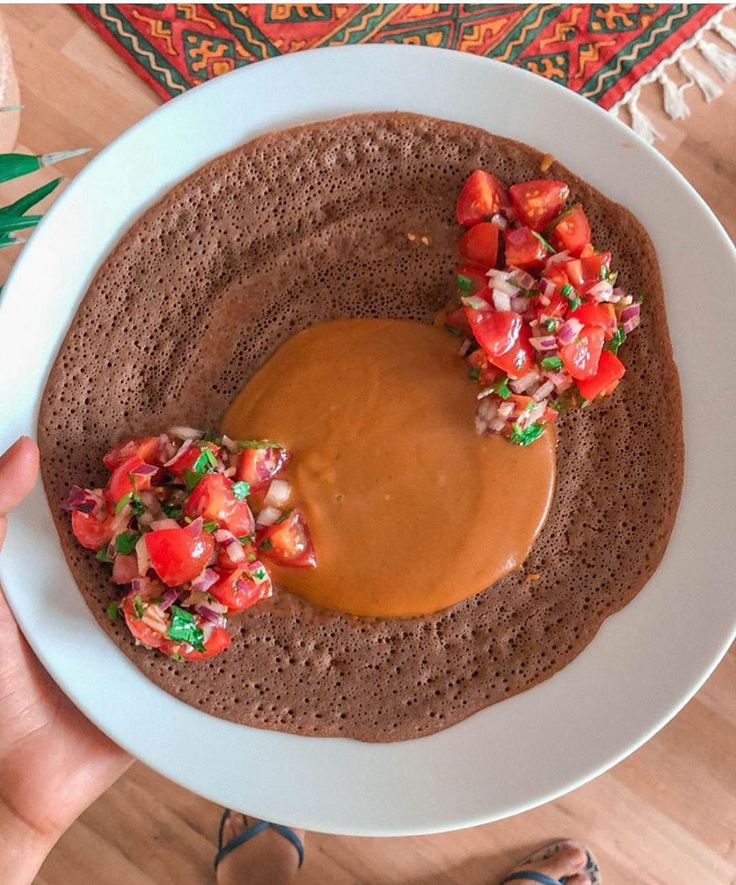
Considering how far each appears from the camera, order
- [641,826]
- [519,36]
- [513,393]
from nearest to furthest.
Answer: [513,393]
[519,36]
[641,826]

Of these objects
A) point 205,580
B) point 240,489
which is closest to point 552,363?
point 240,489

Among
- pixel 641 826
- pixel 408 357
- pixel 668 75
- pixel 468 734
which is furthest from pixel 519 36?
pixel 641 826

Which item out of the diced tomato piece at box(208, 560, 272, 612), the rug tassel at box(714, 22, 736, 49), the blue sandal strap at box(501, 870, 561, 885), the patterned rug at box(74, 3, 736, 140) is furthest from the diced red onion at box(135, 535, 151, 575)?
Answer: the rug tassel at box(714, 22, 736, 49)

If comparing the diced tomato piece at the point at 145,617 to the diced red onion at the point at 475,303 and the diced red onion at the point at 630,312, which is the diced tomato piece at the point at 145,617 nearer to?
the diced red onion at the point at 475,303

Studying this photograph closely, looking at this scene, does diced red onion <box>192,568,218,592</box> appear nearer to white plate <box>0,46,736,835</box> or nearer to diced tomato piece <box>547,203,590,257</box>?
white plate <box>0,46,736,835</box>

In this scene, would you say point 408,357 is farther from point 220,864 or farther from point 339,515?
point 220,864

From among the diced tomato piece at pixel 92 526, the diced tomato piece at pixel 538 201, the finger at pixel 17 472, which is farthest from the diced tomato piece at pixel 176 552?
the diced tomato piece at pixel 538 201

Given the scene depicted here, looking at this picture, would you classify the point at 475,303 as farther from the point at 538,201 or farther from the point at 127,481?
the point at 127,481
